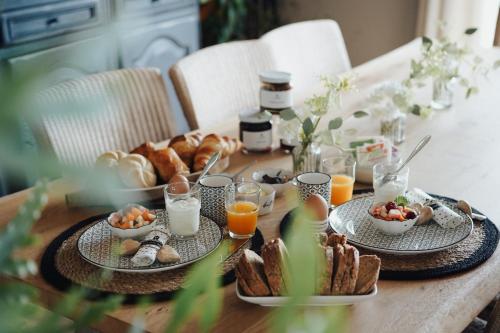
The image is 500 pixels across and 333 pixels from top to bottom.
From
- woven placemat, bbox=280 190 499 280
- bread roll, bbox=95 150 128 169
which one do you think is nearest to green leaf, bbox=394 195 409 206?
woven placemat, bbox=280 190 499 280

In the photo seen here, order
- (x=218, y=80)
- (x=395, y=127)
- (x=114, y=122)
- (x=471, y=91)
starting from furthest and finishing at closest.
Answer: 1. (x=218, y=80)
2. (x=471, y=91)
3. (x=114, y=122)
4. (x=395, y=127)

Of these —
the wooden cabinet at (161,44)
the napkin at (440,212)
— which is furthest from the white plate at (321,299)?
the wooden cabinet at (161,44)

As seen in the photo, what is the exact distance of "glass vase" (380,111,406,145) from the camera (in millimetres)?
1772

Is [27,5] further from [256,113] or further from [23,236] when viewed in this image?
[23,236]

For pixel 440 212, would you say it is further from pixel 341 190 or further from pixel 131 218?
pixel 131 218

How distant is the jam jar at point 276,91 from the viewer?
1.67 m

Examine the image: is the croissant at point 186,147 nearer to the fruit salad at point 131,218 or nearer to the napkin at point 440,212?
the fruit salad at point 131,218

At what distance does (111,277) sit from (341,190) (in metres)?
0.54

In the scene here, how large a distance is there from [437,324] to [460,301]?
0.08 meters

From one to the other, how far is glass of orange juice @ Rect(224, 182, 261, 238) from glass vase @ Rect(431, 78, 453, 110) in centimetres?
101

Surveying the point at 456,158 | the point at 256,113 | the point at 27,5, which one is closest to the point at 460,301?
the point at 456,158

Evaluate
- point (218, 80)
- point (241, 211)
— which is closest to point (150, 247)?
point (241, 211)

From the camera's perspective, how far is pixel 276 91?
1.68 m

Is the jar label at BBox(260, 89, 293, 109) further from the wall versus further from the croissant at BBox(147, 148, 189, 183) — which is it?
the wall
